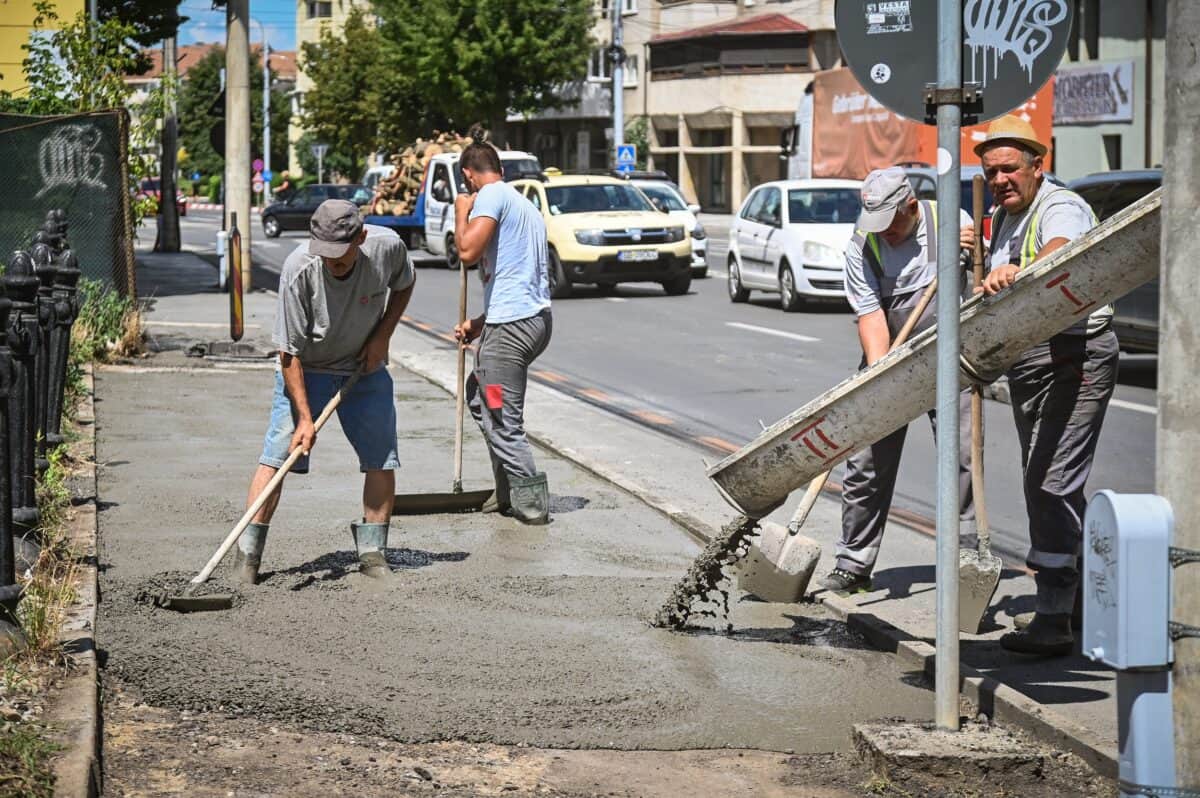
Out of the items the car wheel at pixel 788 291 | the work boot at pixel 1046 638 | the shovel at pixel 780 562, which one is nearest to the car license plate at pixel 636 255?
the car wheel at pixel 788 291

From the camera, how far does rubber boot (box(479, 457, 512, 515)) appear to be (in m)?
8.84

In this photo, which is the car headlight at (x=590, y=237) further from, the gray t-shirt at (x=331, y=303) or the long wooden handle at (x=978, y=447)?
the long wooden handle at (x=978, y=447)

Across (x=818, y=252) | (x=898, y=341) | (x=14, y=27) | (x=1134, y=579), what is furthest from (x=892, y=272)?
(x=14, y=27)

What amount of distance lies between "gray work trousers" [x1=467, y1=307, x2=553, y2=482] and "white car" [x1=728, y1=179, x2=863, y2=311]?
12639 millimetres

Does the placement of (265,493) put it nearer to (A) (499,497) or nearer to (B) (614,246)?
(A) (499,497)

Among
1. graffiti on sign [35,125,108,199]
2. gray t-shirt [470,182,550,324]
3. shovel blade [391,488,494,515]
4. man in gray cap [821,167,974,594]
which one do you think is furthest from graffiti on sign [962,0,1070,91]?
graffiti on sign [35,125,108,199]

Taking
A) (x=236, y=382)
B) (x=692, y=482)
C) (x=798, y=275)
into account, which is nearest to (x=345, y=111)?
(x=798, y=275)

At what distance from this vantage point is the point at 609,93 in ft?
237

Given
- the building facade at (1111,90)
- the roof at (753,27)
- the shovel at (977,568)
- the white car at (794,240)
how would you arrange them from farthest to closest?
the roof at (753,27) → the building facade at (1111,90) → the white car at (794,240) → the shovel at (977,568)

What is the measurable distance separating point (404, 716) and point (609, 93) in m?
68.4

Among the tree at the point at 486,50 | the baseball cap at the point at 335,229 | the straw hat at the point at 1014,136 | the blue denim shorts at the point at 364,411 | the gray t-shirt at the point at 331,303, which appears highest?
the tree at the point at 486,50

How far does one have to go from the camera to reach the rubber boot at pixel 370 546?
7.26 metres

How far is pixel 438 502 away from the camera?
8836mm

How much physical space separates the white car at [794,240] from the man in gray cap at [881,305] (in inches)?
542
